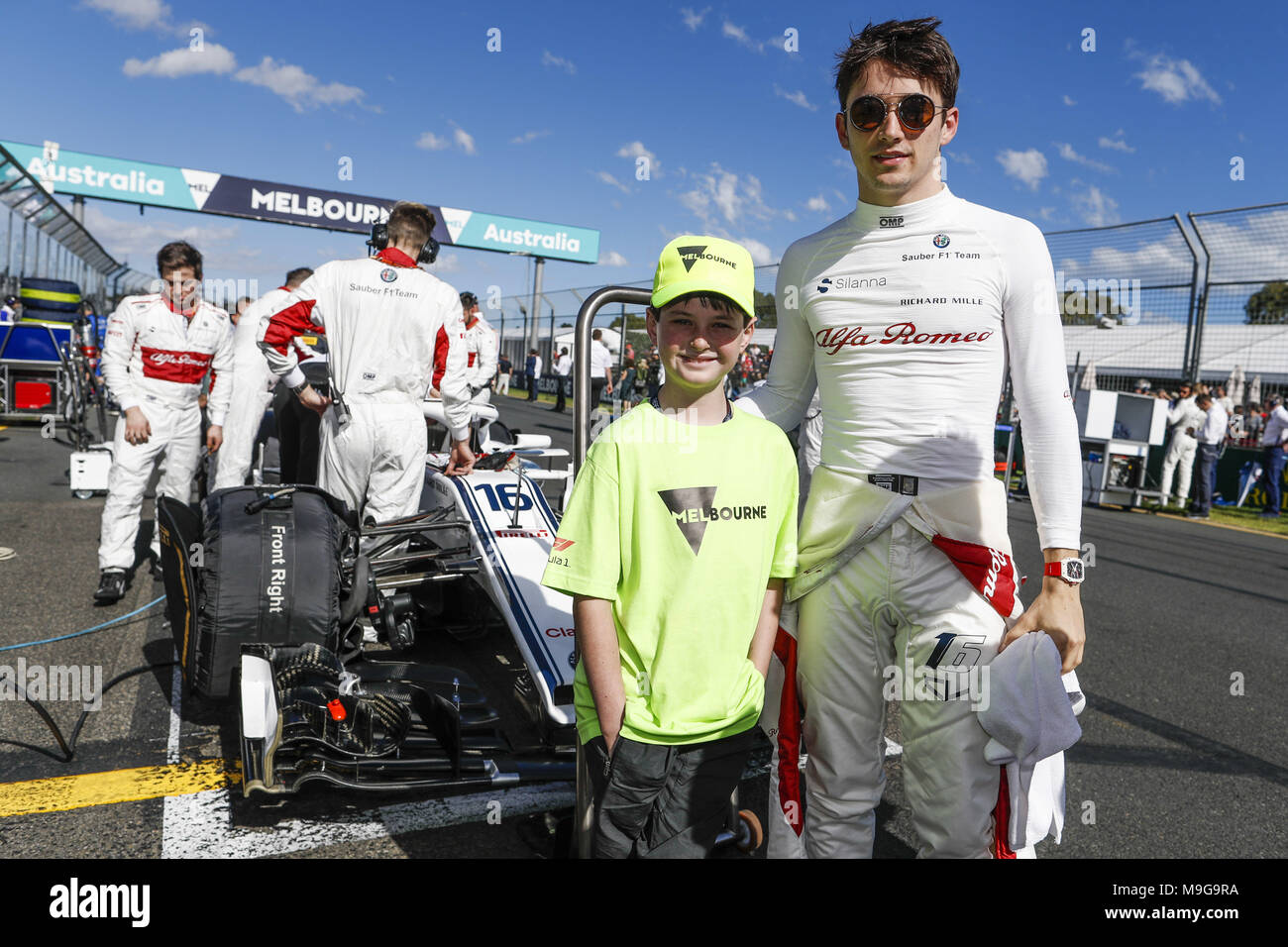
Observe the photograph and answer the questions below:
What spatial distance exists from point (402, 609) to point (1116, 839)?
2429mm

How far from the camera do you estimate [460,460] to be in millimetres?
3861

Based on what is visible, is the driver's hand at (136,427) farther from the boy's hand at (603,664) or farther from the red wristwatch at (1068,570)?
the red wristwatch at (1068,570)

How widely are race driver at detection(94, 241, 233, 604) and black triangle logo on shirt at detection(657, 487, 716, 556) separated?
391cm

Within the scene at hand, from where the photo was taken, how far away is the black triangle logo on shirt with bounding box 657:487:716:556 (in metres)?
1.61

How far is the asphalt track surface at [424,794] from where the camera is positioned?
7.63 feet

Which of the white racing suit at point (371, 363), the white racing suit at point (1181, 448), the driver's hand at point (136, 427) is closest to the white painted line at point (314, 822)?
the white racing suit at point (371, 363)

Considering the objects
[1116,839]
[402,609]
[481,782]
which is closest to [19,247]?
[402,609]

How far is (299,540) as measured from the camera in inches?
110

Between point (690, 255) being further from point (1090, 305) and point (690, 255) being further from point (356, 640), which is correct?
point (1090, 305)

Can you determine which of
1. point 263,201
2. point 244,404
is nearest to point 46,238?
point 263,201

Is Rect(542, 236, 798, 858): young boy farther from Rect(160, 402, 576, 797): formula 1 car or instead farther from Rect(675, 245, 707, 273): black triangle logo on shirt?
Rect(160, 402, 576, 797): formula 1 car

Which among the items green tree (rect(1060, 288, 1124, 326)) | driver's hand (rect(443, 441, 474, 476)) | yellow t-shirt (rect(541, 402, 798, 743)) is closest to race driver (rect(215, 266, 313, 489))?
driver's hand (rect(443, 441, 474, 476))

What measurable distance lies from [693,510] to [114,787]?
205 centimetres
